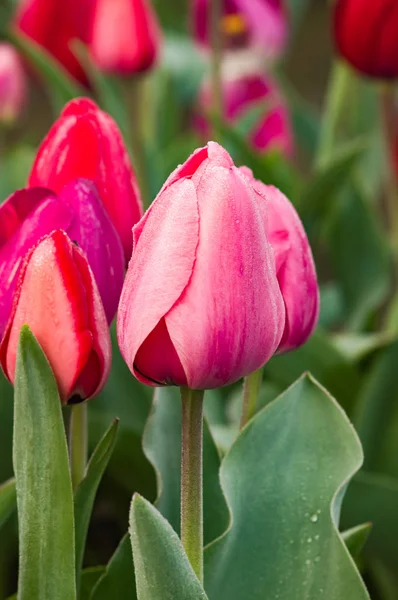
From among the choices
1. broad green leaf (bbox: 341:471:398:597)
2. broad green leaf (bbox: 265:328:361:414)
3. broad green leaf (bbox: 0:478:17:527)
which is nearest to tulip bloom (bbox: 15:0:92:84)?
broad green leaf (bbox: 265:328:361:414)

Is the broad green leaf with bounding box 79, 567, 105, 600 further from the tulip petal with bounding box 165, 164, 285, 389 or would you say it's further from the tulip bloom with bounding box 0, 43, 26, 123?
the tulip bloom with bounding box 0, 43, 26, 123

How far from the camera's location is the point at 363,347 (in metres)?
0.76

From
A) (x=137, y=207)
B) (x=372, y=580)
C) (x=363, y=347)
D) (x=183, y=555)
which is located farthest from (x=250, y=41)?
(x=183, y=555)

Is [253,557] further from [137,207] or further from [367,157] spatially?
[367,157]

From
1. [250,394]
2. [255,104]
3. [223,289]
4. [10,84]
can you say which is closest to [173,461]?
[250,394]

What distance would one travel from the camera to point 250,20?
1.25m

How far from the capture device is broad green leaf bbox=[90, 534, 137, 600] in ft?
1.42

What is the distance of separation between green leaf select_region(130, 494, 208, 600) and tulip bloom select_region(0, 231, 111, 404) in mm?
56

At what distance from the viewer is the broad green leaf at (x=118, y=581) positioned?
0.43 meters

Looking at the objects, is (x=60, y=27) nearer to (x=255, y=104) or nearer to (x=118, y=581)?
(x=255, y=104)

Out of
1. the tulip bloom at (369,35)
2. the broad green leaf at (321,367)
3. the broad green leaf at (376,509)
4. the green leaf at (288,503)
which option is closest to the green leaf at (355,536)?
the green leaf at (288,503)

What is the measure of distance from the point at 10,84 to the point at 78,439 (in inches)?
36.2

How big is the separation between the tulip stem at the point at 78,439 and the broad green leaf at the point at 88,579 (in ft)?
0.18

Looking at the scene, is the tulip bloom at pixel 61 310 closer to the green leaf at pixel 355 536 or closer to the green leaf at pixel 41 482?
the green leaf at pixel 41 482
